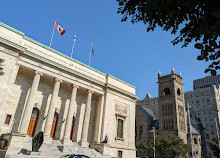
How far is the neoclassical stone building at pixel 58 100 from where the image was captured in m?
22.0

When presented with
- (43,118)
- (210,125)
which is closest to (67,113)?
(43,118)

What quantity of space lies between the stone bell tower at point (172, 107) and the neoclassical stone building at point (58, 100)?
100ft

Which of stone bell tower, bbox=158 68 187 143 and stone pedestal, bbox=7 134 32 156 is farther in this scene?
stone bell tower, bbox=158 68 187 143

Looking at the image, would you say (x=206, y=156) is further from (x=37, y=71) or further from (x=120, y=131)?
(x=37, y=71)

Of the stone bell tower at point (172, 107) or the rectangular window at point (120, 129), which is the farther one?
the stone bell tower at point (172, 107)

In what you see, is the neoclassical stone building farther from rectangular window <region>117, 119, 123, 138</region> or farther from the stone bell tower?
the stone bell tower

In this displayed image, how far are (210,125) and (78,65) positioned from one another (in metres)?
86.9

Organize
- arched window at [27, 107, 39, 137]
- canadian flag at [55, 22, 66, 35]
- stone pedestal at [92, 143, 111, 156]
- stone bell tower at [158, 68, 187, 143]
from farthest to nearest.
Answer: stone bell tower at [158, 68, 187, 143] < canadian flag at [55, 22, 66, 35] < stone pedestal at [92, 143, 111, 156] < arched window at [27, 107, 39, 137]

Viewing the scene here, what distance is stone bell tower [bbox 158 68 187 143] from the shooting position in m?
59.6

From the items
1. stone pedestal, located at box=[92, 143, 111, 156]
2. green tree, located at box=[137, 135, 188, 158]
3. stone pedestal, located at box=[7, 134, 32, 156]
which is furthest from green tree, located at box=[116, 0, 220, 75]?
green tree, located at box=[137, 135, 188, 158]

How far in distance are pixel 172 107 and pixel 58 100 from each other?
150ft

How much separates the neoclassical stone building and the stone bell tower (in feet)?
100

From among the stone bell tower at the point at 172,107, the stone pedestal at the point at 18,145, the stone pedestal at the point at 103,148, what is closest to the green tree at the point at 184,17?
the stone pedestal at the point at 18,145

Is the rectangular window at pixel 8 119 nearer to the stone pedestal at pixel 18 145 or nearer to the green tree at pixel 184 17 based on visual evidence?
the stone pedestal at pixel 18 145
